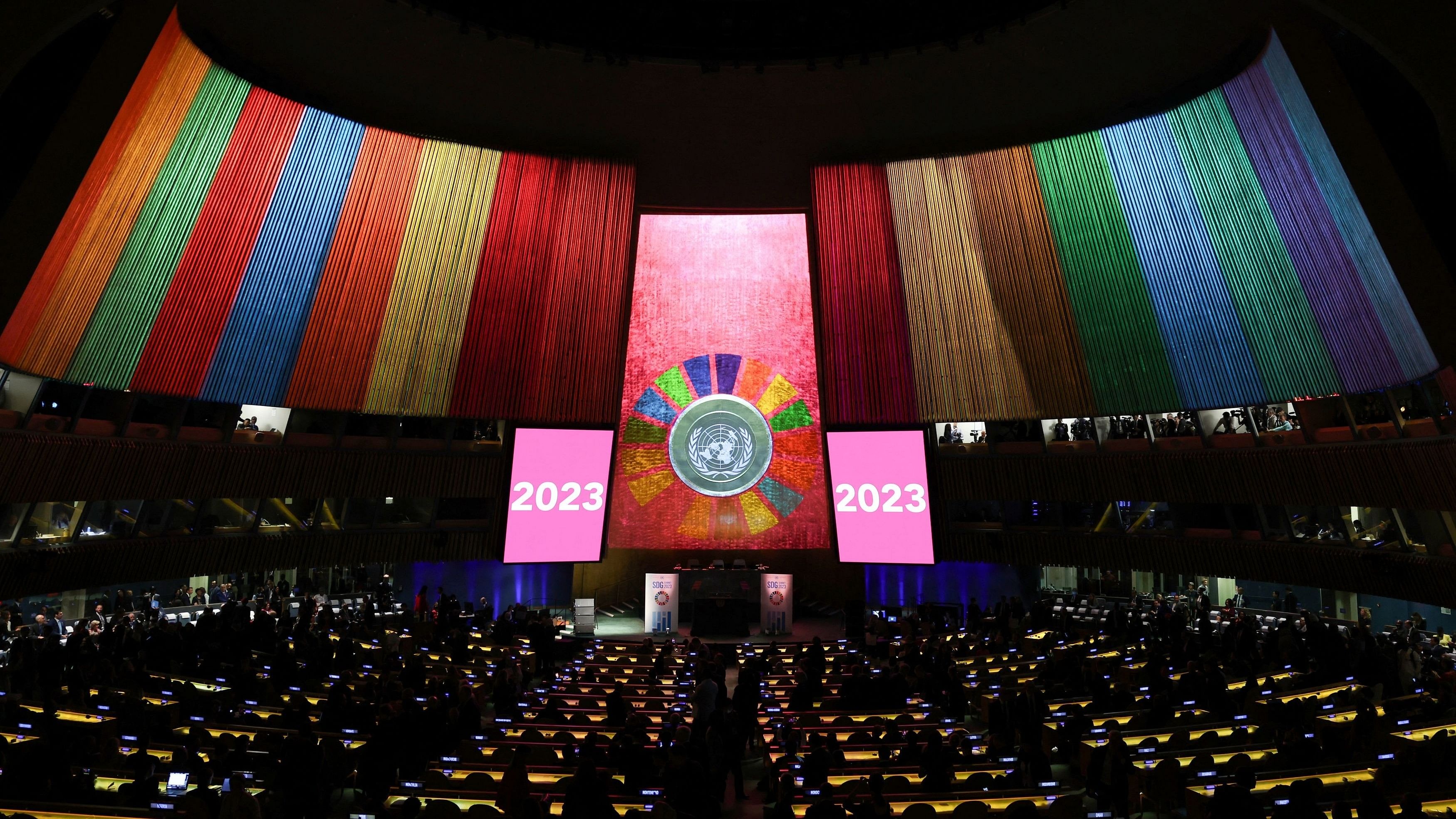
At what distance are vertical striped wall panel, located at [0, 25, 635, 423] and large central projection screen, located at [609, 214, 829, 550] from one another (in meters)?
3.89

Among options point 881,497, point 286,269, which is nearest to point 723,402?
point 881,497

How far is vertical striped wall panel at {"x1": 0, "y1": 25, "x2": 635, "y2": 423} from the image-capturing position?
14031 mm

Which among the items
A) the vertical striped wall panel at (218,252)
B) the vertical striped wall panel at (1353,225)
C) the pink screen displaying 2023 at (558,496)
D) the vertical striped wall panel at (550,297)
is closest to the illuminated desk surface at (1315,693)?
the vertical striped wall panel at (1353,225)

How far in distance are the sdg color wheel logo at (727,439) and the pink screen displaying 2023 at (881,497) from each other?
12.1ft

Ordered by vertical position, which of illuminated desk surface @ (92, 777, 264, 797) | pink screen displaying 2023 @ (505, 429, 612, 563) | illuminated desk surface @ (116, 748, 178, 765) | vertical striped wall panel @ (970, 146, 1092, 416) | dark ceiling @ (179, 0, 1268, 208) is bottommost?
illuminated desk surface @ (92, 777, 264, 797)

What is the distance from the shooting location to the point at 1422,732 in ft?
31.1

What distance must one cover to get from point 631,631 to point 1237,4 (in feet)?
51.4

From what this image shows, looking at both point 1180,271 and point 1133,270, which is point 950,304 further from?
point 1180,271

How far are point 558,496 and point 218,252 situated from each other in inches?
285

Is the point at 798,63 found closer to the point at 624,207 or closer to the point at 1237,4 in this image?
the point at 624,207

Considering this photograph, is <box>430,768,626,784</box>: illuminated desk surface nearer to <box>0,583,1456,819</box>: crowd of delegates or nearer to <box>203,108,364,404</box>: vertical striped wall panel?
<box>0,583,1456,819</box>: crowd of delegates

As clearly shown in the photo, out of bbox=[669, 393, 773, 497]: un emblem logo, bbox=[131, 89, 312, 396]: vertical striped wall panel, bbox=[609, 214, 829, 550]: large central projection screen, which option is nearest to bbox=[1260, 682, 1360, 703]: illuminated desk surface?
bbox=[609, 214, 829, 550]: large central projection screen

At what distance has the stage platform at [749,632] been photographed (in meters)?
20.6

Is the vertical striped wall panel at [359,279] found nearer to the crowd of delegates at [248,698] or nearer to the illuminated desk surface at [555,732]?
the crowd of delegates at [248,698]
